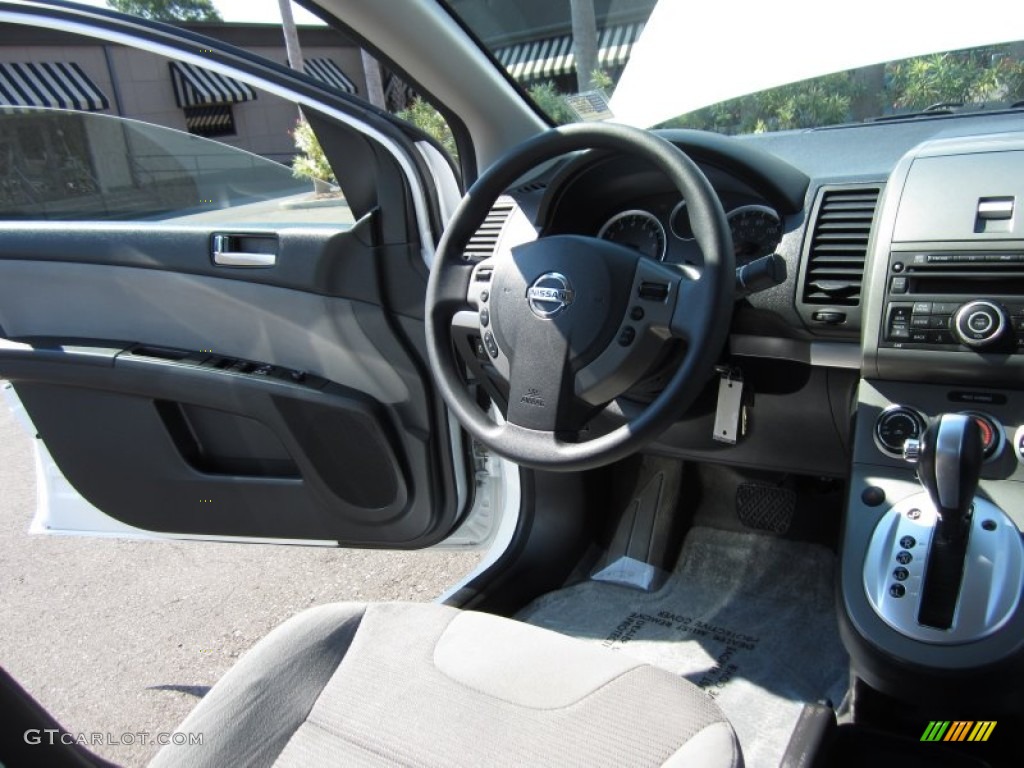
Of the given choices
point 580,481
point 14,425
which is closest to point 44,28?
point 580,481

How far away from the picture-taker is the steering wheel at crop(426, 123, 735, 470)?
1.31 meters

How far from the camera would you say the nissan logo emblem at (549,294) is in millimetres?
1414

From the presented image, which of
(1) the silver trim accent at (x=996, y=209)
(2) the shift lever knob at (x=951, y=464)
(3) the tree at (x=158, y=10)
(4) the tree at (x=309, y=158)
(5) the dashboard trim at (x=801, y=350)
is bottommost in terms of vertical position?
(2) the shift lever knob at (x=951, y=464)

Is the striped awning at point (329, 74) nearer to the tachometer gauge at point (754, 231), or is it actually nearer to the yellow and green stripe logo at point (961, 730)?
the tachometer gauge at point (754, 231)

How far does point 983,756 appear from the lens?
1.29 meters

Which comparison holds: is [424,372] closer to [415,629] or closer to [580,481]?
[580,481]

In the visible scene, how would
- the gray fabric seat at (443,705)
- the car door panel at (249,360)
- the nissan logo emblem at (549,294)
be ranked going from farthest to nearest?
the car door panel at (249,360) → the nissan logo emblem at (549,294) → the gray fabric seat at (443,705)

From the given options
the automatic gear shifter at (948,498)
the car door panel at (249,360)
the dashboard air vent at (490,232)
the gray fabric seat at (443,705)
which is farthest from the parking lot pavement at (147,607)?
the automatic gear shifter at (948,498)

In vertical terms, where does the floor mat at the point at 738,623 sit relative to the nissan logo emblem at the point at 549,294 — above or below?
below

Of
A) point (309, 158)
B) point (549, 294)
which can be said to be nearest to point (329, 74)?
point (309, 158)

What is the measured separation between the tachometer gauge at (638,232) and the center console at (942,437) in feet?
1.29

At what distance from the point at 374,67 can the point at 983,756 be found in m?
1.75

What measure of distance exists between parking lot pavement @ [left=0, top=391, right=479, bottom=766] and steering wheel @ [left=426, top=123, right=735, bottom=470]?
1.12 meters

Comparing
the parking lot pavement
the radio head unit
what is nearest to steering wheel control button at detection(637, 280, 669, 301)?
the radio head unit
